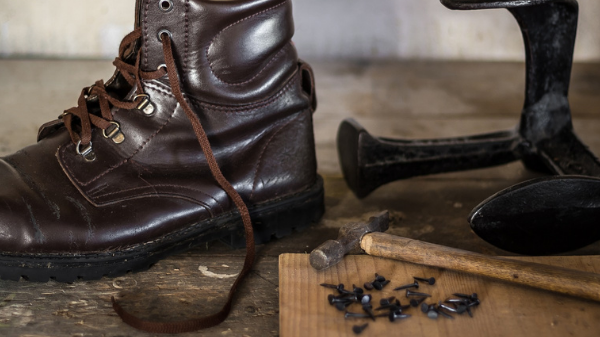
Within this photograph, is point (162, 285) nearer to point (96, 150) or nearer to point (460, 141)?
point (96, 150)

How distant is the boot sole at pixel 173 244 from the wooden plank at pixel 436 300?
0.56 feet

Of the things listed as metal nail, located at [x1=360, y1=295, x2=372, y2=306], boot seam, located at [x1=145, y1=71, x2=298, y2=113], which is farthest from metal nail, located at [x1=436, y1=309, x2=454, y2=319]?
boot seam, located at [x1=145, y1=71, x2=298, y2=113]

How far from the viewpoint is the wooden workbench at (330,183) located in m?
0.99

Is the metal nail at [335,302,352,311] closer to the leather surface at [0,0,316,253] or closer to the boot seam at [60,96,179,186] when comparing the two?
the leather surface at [0,0,316,253]

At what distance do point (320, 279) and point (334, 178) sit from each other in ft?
1.99

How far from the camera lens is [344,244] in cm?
103

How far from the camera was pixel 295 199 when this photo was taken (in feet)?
4.00

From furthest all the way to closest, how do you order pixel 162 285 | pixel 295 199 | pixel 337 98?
pixel 337 98, pixel 295 199, pixel 162 285

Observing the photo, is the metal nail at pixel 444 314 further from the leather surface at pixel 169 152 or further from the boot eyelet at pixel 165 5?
the boot eyelet at pixel 165 5

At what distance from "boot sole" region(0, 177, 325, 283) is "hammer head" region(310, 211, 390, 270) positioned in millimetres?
189

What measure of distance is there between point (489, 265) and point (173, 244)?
21.3 inches

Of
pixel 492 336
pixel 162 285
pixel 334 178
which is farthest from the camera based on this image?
pixel 334 178

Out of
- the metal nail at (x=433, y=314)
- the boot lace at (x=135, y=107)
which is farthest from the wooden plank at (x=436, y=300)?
the boot lace at (x=135, y=107)

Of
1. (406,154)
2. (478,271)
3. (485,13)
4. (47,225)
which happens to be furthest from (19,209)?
(485,13)
